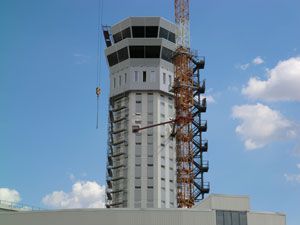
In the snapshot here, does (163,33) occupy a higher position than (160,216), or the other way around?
(163,33)

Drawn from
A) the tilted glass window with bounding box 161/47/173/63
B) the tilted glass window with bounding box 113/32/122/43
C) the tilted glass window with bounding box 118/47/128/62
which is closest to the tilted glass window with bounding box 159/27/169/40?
the tilted glass window with bounding box 161/47/173/63

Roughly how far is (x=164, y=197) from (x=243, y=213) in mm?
44148

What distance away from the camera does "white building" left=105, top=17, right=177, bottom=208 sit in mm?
115875

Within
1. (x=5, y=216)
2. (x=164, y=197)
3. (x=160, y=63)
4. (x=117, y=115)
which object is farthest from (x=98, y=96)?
(x=5, y=216)

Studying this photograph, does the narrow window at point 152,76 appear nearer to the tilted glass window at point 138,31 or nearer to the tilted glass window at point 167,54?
the tilted glass window at point 167,54

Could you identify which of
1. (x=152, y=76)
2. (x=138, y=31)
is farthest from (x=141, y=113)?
(x=138, y=31)

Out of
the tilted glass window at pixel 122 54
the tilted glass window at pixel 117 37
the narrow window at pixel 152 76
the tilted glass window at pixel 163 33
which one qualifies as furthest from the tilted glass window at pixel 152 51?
the tilted glass window at pixel 117 37

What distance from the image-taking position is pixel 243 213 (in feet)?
236

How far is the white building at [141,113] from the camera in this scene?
11588 cm

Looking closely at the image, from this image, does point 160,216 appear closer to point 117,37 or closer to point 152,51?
point 152,51

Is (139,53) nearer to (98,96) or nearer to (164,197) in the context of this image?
(98,96)

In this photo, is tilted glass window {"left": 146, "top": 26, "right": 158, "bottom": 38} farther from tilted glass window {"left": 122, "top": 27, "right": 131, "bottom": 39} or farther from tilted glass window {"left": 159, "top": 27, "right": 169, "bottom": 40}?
tilted glass window {"left": 122, "top": 27, "right": 131, "bottom": 39}

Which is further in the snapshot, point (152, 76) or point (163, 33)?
point (163, 33)

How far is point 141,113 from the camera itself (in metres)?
120
